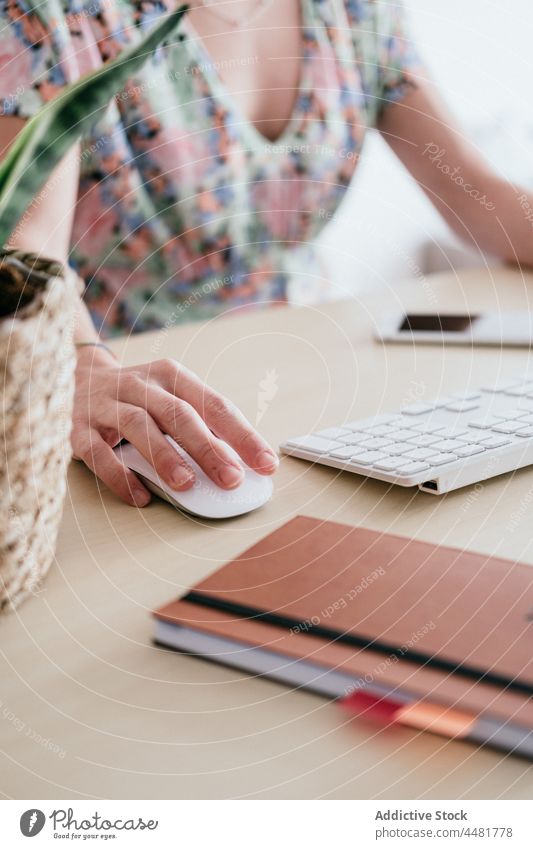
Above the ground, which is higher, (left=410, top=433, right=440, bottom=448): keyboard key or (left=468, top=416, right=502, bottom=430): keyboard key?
(left=468, top=416, right=502, bottom=430): keyboard key

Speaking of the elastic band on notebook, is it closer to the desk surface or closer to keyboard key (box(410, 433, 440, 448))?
the desk surface

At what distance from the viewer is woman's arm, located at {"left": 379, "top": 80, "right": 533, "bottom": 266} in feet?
3.77

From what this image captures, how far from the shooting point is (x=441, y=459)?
0.49 metres

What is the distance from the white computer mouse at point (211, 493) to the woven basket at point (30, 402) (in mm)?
101

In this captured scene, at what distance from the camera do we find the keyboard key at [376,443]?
1.71 feet

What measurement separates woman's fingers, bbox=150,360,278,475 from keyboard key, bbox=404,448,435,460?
0.08 m

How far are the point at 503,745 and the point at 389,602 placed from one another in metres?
0.08

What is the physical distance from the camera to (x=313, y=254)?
4.06 ft

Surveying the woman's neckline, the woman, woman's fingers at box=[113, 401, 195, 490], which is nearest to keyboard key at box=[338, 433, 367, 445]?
woman's fingers at box=[113, 401, 195, 490]

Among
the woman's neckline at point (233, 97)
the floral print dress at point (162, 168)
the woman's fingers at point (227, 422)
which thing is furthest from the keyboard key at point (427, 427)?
the woman's neckline at point (233, 97)

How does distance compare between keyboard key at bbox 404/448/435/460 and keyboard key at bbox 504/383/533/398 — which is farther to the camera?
keyboard key at bbox 504/383/533/398

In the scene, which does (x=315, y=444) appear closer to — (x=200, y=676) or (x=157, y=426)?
(x=157, y=426)

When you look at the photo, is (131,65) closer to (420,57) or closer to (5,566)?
(5,566)
